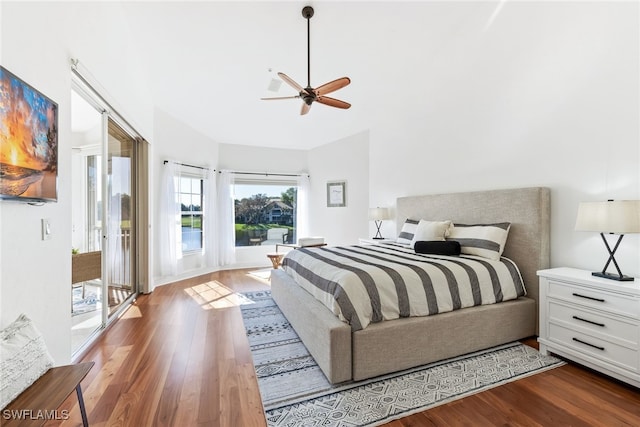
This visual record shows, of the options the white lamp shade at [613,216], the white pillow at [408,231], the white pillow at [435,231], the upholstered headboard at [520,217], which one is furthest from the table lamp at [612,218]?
the white pillow at [408,231]

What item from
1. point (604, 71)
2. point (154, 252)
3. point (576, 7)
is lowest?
point (154, 252)

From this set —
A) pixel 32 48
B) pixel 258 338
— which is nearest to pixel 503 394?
pixel 258 338

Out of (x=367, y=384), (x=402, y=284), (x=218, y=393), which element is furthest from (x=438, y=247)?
(x=218, y=393)

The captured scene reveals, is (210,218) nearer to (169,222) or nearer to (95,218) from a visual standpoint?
(169,222)

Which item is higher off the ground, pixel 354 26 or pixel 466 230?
pixel 354 26

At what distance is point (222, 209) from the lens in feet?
19.1

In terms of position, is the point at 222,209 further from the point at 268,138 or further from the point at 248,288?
the point at 248,288

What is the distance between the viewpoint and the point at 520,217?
278 cm

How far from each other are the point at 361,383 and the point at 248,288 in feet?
9.15

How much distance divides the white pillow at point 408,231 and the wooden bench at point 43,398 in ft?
10.9

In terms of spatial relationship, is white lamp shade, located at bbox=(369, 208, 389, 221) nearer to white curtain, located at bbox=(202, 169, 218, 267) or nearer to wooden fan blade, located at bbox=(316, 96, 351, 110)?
wooden fan blade, located at bbox=(316, 96, 351, 110)

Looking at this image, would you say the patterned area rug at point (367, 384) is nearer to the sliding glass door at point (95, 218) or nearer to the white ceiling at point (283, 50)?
the sliding glass door at point (95, 218)

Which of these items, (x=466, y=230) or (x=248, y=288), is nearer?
(x=466, y=230)

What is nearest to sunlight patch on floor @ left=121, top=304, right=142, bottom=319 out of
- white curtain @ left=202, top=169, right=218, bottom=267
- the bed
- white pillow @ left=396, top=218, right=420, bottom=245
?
the bed
